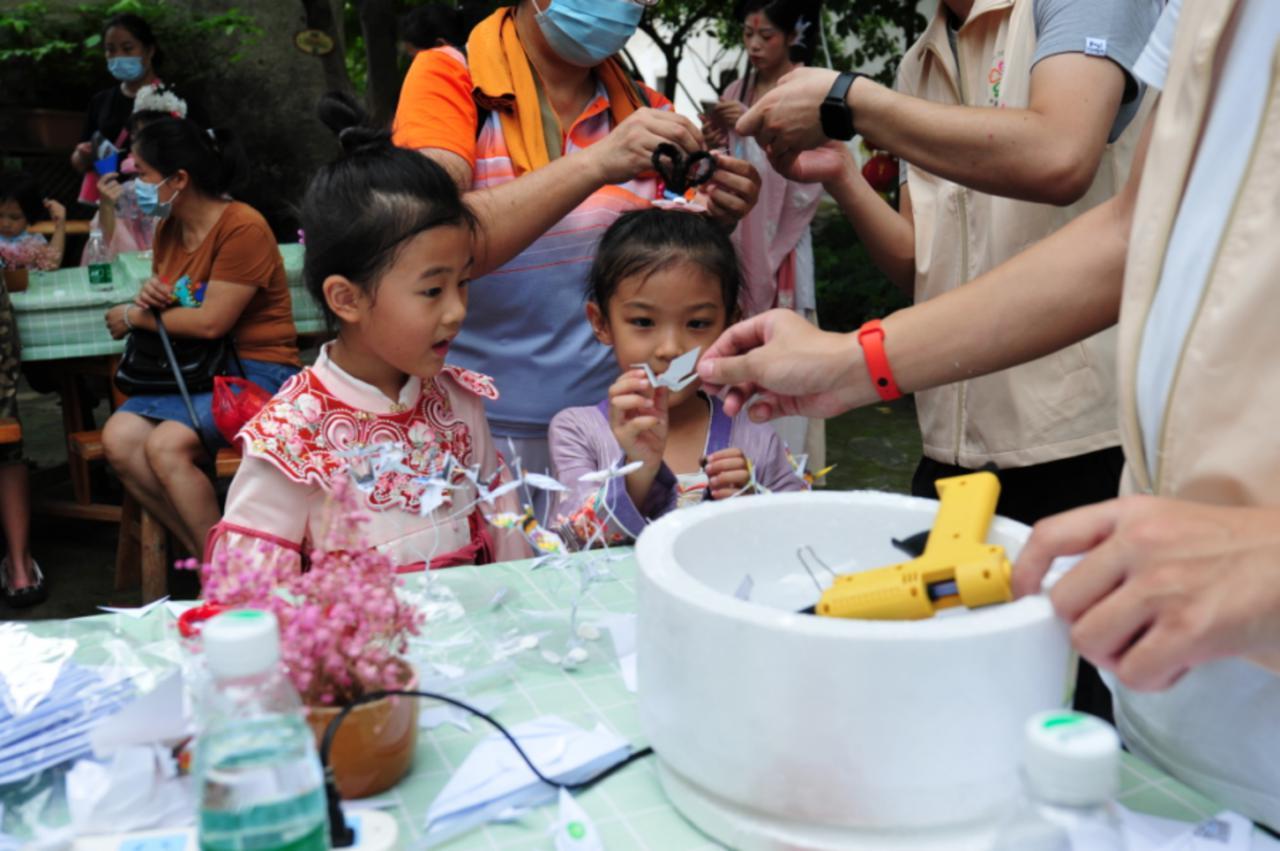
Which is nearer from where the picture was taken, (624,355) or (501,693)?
(501,693)

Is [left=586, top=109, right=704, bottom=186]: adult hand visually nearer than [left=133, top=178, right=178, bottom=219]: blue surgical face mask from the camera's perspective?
Yes

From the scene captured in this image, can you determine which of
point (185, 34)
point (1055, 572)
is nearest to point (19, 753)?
point (1055, 572)

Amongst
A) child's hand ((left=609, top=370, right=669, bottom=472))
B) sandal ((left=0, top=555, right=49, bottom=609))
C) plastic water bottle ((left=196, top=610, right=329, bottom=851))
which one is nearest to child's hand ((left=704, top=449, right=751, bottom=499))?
child's hand ((left=609, top=370, right=669, bottom=472))

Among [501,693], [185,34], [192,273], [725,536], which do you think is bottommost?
[501,693]

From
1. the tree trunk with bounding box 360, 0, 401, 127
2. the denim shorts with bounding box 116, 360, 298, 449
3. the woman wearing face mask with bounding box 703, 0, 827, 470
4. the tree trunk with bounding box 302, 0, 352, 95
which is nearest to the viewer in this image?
the woman wearing face mask with bounding box 703, 0, 827, 470

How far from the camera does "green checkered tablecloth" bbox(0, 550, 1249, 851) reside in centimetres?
97

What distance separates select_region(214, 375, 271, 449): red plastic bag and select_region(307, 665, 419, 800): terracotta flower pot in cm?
175

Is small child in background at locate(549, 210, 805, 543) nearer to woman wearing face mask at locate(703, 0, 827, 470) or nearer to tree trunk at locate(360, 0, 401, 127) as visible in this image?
woman wearing face mask at locate(703, 0, 827, 470)

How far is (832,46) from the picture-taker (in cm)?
998

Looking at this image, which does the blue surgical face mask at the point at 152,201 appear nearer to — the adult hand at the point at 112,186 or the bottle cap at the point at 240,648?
the adult hand at the point at 112,186

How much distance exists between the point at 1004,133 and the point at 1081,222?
517mm

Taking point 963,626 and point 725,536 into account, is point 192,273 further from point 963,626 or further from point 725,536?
point 963,626

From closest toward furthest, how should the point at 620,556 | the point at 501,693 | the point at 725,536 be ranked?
1. the point at 725,536
2. the point at 501,693
3. the point at 620,556

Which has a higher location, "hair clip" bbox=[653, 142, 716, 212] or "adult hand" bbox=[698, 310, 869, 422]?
"hair clip" bbox=[653, 142, 716, 212]
